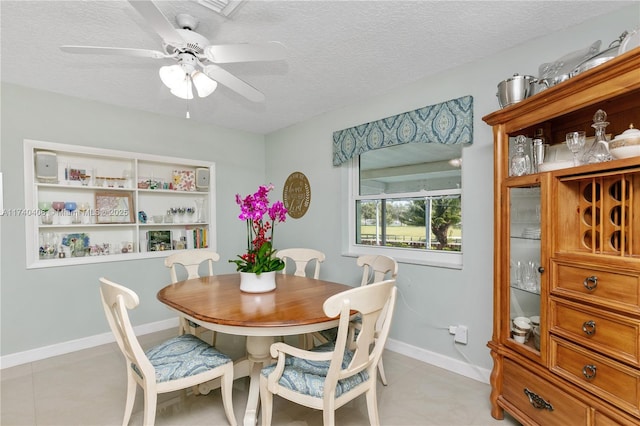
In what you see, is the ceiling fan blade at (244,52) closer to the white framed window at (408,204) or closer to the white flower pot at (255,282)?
the white flower pot at (255,282)

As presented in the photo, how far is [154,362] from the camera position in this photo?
1744 millimetres

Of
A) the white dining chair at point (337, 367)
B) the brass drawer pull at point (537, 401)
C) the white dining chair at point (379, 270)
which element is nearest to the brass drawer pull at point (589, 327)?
the brass drawer pull at point (537, 401)

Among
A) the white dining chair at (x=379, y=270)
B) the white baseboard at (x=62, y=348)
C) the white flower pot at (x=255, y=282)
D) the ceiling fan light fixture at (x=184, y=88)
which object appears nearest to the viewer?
the ceiling fan light fixture at (x=184, y=88)

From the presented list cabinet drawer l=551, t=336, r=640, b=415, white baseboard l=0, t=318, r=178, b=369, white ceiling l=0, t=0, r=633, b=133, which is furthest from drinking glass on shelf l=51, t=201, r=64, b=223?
cabinet drawer l=551, t=336, r=640, b=415

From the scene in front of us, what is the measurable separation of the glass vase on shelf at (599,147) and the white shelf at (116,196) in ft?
11.8

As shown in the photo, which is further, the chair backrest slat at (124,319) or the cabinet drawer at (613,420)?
the chair backrest slat at (124,319)

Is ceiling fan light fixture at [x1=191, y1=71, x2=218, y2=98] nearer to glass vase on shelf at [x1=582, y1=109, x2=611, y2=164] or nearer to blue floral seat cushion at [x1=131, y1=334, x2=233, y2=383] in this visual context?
Result: blue floral seat cushion at [x1=131, y1=334, x2=233, y2=383]

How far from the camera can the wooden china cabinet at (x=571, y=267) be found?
133cm

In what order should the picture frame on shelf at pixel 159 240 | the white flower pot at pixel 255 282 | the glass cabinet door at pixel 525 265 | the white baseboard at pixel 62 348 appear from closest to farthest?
the glass cabinet door at pixel 525 265 < the white flower pot at pixel 255 282 < the white baseboard at pixel 62 348 < the picture frame on shelf at pixel 159 240

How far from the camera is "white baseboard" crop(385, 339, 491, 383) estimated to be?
2.40 m

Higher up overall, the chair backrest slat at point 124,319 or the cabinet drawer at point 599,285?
the cabinet drawer at point 599,285

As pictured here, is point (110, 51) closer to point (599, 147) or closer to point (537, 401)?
point (599, 147)

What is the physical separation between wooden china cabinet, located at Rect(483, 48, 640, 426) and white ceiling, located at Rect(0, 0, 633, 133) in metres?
0.62

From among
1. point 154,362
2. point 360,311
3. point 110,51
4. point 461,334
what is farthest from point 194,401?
point 110,51
